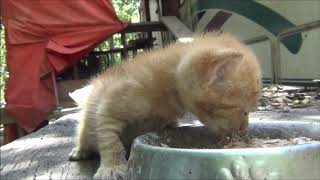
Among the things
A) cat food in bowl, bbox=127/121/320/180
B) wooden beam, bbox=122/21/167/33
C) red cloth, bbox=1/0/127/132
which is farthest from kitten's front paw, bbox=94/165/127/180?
wooden beam, bbox=122/21/167/33

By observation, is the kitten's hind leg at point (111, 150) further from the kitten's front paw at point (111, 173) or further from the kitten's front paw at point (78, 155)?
the kitten's front paw at point (78, 155)

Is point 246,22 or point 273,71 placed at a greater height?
point 246,22

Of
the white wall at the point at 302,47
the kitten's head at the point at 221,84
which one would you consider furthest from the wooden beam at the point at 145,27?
the kitten's head at the point at 221,84

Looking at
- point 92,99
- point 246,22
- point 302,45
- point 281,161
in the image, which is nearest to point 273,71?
point 302,45

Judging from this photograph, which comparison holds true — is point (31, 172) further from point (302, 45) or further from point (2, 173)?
point (302, 45)

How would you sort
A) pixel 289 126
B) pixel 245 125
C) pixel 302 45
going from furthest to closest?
pixel 302 45
pixel 245 125
pixel 289 126

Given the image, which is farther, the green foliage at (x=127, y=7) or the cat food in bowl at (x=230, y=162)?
the green foliage at (x=127, y=7)
